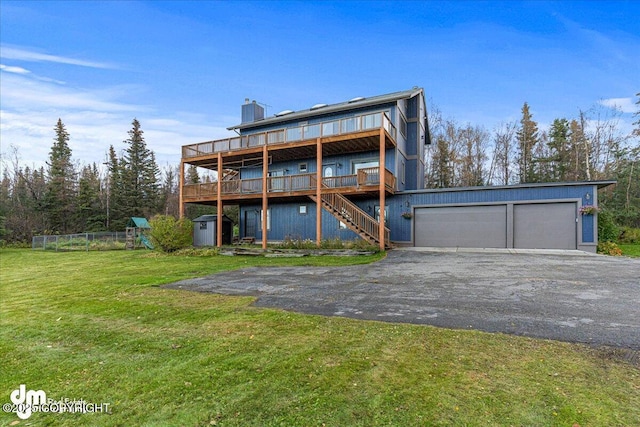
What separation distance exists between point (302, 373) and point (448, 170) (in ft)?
111

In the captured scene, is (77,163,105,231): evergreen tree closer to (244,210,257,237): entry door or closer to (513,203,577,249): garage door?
(244,210,257,237): entry door

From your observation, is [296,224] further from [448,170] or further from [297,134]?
[448,170]

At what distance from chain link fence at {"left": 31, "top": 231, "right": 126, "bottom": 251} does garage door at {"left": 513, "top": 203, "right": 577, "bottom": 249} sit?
27062 mm

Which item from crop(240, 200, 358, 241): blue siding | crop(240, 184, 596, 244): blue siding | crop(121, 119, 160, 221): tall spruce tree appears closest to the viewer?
crop(240, 184, 596, 244): blue siding

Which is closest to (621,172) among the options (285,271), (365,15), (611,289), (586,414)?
(365,15)

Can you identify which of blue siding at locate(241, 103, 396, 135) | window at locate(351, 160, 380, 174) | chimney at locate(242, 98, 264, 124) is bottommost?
window at locate(351, 160, 380, 174)

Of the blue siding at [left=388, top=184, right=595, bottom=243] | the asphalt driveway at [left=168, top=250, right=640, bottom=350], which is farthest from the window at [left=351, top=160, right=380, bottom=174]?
the asphalt driveway at [left=168, top=250, right=640, bottom=350]

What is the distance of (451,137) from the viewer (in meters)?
33.5

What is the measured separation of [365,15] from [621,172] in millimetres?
27615

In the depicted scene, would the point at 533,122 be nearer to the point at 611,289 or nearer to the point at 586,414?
the point at 611,289

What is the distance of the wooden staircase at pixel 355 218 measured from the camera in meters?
15.6

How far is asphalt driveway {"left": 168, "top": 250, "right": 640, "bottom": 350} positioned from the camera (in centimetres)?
453

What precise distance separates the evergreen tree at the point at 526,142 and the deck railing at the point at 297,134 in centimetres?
2357

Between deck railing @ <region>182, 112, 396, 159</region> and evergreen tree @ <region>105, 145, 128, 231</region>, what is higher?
deck railing @ <region>182, 112, 396, 159</region>
